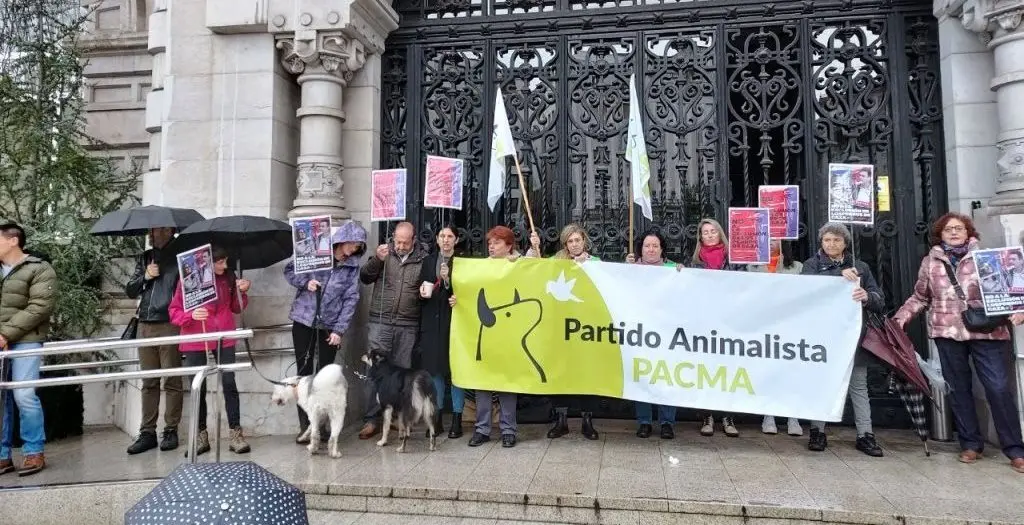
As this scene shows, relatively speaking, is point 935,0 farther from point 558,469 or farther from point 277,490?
point 277,490

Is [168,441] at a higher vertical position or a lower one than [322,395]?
lower

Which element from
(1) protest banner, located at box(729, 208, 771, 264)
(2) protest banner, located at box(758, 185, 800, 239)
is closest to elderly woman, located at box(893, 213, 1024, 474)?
(2) protest banner, located at box(758, 185, 800, 239)

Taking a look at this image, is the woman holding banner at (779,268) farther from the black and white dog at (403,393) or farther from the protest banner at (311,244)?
the protest banner at (311,244)

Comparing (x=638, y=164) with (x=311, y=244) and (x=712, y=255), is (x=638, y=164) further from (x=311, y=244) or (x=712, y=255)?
(x=311, y=244)

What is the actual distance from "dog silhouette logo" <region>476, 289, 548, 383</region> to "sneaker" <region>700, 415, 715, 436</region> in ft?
6.91

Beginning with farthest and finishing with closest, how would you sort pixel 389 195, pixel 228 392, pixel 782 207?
1. pixel 782 207
2. pixel 389 195
3. pixel 228 392

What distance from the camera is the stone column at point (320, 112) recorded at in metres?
7.36

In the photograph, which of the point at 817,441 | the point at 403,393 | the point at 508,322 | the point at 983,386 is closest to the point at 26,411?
the point at 403,393

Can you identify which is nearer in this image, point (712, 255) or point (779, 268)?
point (712, 255)

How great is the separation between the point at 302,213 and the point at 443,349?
7.81ft

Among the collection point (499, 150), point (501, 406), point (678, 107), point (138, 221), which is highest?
point (678, 107)

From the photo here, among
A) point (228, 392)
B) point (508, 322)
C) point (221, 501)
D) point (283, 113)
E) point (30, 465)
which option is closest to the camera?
point (221, 501)

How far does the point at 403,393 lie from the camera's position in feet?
18.9

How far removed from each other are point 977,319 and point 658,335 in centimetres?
271
